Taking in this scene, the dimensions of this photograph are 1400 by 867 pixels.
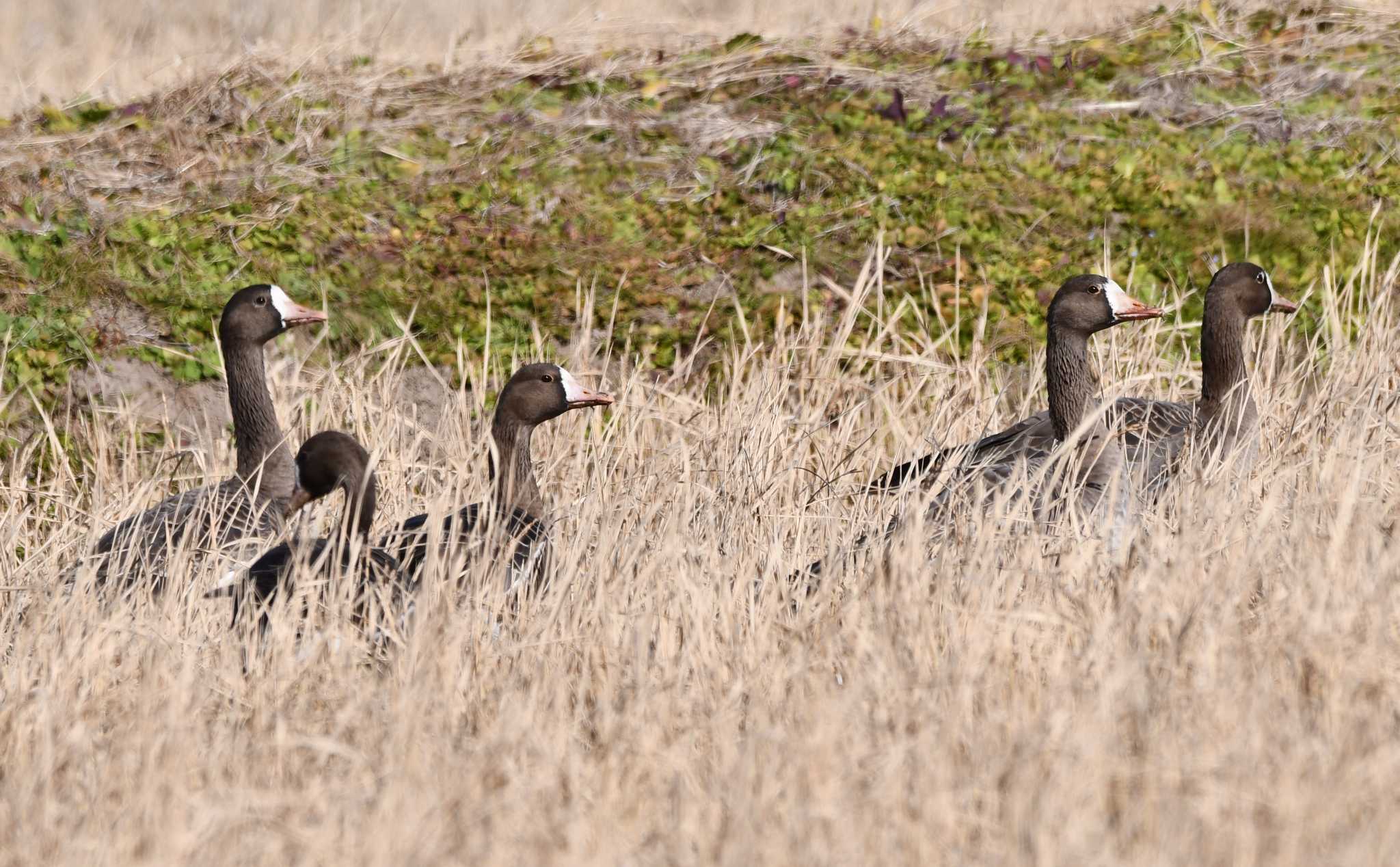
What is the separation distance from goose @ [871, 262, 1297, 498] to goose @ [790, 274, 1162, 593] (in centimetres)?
7

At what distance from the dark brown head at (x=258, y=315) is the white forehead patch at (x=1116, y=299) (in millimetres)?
3345

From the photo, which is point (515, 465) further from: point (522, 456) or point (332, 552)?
point (332, 552)

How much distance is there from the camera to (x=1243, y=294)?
7703 millimetres

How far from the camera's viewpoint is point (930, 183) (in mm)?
10148

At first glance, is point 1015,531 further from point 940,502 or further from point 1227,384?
point 1227,384

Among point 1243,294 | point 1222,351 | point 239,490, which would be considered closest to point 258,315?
point 239,490

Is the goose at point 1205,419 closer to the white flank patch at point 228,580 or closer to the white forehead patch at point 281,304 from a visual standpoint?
the white flank patch at point 228,580

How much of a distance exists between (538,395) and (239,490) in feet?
3.87

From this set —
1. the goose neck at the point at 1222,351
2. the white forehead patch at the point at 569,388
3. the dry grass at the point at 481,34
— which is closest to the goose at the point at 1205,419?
the goose neck at the point at 1222,351

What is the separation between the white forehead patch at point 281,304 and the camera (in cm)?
767

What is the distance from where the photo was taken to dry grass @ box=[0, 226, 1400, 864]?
145 inches

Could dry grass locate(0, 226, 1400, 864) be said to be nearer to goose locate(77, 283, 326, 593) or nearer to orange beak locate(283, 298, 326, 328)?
goose locate(77, 283, 326, 593)

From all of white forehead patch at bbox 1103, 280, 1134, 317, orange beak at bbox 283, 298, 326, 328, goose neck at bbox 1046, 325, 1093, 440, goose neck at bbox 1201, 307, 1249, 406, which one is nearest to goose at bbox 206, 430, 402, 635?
orange beak at bbox 283, 298, 326, 328

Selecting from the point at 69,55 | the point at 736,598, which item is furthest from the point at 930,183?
the point at 69,55
